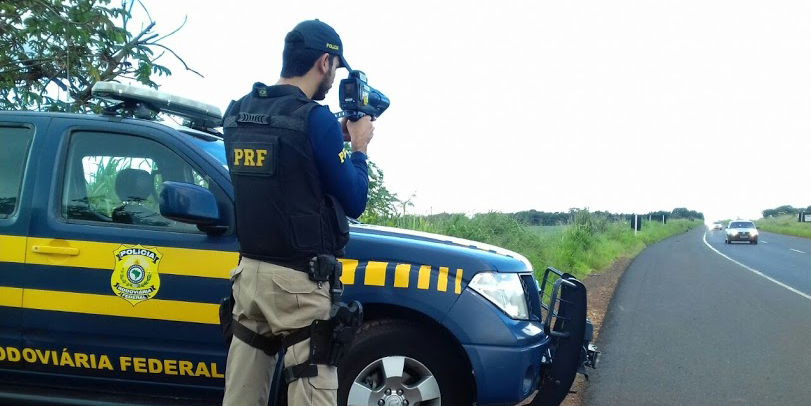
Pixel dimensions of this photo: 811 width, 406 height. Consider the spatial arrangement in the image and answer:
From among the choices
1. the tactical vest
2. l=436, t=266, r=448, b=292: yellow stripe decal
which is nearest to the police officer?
the tactical vest

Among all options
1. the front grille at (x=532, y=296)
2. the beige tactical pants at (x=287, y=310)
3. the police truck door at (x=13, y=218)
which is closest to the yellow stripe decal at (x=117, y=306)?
the police truck door at (x=13, y=218)

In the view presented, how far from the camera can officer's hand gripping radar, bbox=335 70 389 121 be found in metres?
3.04

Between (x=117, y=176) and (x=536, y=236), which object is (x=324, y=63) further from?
(x=536, y=236)

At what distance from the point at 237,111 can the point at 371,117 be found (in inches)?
21.0

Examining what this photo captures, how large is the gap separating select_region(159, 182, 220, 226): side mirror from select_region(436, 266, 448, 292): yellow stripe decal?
116cm

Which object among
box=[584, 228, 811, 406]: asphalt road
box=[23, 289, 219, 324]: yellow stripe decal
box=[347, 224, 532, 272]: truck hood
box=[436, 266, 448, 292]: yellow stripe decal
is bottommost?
box=[584, 228, 811, 406]: asphalt road

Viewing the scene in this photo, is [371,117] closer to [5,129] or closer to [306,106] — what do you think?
[306,106]

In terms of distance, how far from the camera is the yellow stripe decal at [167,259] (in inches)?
151

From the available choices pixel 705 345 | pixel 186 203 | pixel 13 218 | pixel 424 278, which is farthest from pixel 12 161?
pixel 705 345

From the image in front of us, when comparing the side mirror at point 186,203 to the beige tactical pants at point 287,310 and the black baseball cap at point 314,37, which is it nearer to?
the beige tactical pants at point 287,310

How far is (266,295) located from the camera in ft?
9.12

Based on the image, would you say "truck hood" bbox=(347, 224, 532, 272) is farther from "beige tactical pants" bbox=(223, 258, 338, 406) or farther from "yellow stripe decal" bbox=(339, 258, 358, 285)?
"beige tactical pants" bbox=(223, 258, 338, 406)

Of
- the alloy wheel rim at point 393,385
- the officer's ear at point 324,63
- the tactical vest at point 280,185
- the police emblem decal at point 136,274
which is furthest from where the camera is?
the police emblem decal at point 136,274

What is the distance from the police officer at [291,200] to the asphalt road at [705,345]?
3499mm
